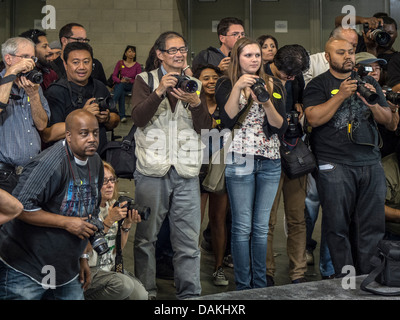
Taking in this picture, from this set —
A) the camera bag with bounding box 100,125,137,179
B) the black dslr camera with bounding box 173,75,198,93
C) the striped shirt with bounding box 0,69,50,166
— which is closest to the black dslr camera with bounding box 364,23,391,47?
the black dslr camera with bounding box 173,75,198,93

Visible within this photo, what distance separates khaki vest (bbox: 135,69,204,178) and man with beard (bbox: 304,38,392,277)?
81 cm

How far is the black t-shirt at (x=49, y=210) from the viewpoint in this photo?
2.99 m

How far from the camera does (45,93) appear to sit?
416 centimetres

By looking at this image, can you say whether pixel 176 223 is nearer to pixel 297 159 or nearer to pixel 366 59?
pixel 297 159

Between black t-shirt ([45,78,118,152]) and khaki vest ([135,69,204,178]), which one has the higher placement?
black t-shirt ([45,78,118,152])

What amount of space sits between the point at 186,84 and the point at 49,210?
1133 millimetres

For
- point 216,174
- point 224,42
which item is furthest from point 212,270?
point 224,42

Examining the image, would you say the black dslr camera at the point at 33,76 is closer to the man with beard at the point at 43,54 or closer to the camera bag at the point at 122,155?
the man with beard at the point at 43,54

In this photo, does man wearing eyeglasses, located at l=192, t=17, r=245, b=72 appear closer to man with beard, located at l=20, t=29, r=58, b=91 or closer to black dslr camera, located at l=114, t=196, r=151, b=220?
man with beard, located at l=20, t=29, r=58, b=91

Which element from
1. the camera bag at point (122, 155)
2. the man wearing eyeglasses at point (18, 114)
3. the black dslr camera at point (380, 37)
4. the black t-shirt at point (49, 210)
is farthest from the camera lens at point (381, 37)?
the black t-shirt at point (49, 210)

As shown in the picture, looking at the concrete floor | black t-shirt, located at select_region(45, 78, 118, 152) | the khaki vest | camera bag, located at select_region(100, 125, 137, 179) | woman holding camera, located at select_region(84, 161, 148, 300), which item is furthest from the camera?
the concrete floor

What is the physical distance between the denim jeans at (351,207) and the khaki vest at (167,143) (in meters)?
0.88

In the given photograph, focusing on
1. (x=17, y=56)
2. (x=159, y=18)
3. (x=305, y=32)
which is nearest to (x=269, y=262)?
(x=17, y=56)

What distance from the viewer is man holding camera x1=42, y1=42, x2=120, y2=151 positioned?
160 inches
